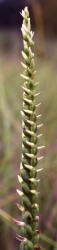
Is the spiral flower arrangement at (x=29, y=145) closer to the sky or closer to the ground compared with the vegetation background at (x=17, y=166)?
closer to the ground

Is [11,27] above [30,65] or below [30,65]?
above

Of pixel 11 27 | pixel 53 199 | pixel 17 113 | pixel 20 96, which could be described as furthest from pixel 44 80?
pixel 11 27

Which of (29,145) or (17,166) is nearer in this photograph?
(29,145)

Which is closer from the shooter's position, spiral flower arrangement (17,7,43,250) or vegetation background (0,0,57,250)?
spiral flower arrangement (17,7,43,250)

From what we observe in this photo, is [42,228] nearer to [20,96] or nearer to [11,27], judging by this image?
[20,96]

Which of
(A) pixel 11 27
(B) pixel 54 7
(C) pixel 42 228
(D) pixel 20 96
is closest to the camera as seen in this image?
(C) pixel 42 228

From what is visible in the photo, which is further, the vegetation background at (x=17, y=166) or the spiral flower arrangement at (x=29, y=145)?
the vegetation background at (x=17, y=166)

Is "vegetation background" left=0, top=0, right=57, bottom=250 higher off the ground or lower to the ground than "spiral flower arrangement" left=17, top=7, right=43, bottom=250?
higher

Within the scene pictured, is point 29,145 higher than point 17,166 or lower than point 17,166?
lower
